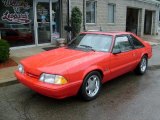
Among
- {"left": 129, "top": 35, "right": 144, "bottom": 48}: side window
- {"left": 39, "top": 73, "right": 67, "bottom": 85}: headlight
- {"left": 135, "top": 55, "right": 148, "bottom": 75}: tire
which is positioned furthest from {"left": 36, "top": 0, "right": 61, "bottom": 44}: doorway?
{"left": 39, "top": 73, "right": 67, "bottom": 85}: headlight

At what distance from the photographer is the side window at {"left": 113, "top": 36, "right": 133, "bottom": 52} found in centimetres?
567

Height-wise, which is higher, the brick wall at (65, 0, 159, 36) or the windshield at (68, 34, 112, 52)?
the brick wall at (65, 0, 159, 36)

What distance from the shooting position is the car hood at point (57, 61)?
4.34 m

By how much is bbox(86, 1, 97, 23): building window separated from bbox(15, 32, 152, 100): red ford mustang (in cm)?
751

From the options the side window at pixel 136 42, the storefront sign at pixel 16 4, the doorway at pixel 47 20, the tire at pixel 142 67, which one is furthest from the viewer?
the doorway at pixel 47 20

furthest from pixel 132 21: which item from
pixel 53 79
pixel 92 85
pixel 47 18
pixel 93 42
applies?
pixel 53 79

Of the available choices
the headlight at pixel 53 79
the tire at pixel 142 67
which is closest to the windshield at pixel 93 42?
the headlight at pixel 53 79

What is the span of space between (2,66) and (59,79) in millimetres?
3700

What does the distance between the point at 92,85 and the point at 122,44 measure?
5.44 ft

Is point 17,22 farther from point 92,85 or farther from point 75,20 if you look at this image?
point 92,85

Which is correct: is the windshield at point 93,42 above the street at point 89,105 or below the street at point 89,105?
above

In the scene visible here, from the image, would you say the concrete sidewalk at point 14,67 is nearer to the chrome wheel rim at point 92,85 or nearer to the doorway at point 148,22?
the chrome wheel rim at point 92,85

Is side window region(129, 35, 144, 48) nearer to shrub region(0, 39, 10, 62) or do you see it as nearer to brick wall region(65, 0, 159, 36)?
shrub region(0, 39, 10, 62)

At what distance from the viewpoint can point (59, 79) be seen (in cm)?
416
